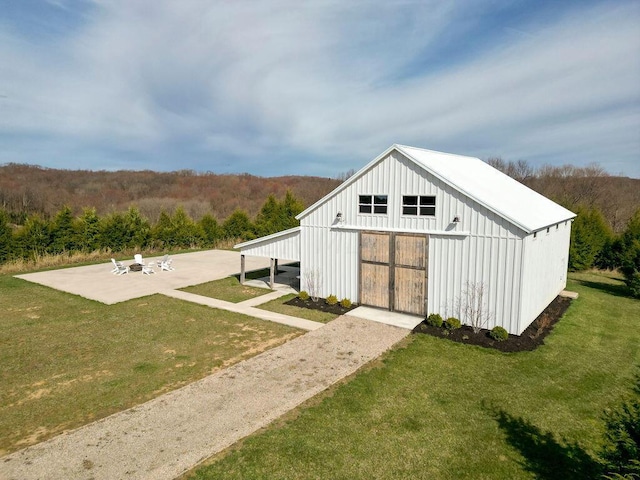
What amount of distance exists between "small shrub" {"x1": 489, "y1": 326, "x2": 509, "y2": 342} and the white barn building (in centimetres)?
33

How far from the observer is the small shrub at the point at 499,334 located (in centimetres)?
1182

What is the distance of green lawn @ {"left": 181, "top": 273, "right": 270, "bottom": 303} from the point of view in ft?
56.7

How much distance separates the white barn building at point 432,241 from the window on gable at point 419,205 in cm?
3

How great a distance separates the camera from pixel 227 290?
18.4 meters

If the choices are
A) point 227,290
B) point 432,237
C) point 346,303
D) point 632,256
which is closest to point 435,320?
point 432,237

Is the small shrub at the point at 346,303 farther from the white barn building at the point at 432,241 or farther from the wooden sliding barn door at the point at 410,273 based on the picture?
the wooden sliding barn door at the point at 410,273

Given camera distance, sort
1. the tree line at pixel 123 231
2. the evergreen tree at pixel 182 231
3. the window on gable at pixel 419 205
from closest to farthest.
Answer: the window on gable at pixel 419 205
the tree line at pixel 123 231
the evergreen tree at pixel 182 231

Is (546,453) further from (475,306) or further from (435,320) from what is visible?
(435,320)

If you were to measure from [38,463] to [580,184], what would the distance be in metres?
46.7

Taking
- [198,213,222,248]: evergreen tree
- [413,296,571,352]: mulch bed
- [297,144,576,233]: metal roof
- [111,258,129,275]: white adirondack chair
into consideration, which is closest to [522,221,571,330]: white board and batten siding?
[413,296,571,352]: mulch bed

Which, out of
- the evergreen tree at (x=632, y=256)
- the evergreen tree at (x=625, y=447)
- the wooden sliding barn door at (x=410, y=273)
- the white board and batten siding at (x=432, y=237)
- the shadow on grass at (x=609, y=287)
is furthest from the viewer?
the shadow on grass at (x=609, y=287)

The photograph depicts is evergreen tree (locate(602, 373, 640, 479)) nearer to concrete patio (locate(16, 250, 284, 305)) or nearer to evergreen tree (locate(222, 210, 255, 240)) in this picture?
concrete patio (locate(16, 250, 284, 305))

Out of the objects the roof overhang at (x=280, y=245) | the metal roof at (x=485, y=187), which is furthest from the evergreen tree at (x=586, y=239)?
the roof overhang at (x=280, y=245)

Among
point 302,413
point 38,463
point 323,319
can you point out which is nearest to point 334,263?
point 323,319
